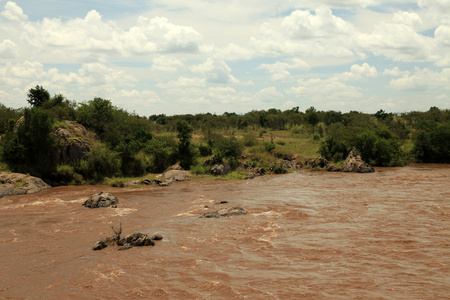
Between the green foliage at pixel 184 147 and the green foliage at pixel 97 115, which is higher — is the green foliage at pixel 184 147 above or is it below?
below

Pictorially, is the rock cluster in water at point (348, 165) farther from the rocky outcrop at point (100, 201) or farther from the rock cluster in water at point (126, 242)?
the rock cluster in water at point (126, 242)

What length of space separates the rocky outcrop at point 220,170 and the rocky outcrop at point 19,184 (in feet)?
53.9

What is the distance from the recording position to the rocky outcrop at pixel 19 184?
27078 millimetres

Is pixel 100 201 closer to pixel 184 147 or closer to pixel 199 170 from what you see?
pixel 199 170

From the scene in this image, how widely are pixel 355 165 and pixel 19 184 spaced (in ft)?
111

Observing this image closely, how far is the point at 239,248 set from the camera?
47.0 ft

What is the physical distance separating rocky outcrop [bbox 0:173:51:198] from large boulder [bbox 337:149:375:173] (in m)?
31.4

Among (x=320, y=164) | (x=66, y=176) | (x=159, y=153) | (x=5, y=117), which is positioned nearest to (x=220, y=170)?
(x=159, y=153)

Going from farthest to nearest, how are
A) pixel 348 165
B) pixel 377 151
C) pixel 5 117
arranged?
pixel 377 151
pixel 348 165
pixel 5 117

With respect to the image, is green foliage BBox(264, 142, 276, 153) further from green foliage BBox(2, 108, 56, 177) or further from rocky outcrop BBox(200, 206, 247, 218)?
rocky outcrop BBox(200, 206, 247, 218)

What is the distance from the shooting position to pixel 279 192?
28250 mm

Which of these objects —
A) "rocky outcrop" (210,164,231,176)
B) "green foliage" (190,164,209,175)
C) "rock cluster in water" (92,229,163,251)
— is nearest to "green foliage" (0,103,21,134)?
"green foliage" (190,164,209,175)

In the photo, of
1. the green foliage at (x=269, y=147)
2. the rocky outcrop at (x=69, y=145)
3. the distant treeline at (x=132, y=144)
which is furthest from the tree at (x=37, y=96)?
the green foliage at (x=269, y=147)

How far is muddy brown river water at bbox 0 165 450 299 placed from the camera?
10.4m
